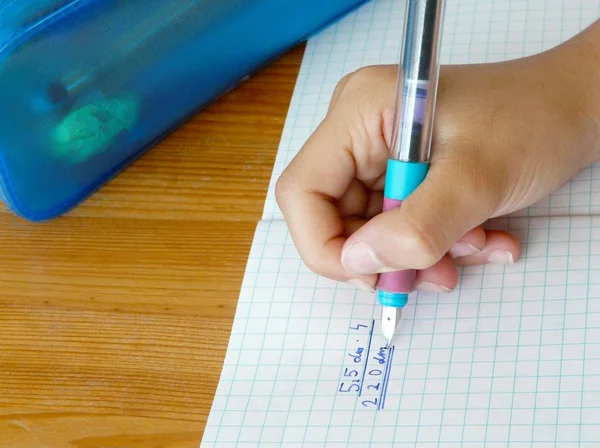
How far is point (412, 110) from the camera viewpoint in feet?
1.88

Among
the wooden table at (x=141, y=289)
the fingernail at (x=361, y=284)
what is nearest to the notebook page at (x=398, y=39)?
the wooden table at (x=141, y=289)

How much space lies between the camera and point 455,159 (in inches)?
22.4

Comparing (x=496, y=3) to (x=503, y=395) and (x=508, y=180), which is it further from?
(x=503, y=395)

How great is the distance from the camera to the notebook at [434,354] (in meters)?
0.55

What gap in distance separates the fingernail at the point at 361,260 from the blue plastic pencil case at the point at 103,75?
26cm

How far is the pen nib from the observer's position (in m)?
0.61

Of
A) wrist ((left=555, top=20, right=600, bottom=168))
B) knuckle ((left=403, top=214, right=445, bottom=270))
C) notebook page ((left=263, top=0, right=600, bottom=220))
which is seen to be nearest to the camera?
knuckle ((left=403, top=214, right=445, bottom=270))

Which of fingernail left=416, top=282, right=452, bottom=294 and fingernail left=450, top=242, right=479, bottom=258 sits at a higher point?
fingernail left=450, top=242, right=479, bottom=258

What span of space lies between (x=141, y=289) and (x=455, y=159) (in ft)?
0.86

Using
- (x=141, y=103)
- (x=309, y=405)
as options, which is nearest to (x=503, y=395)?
(x=309, y=405)

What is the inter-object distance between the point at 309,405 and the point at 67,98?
0.31 metres

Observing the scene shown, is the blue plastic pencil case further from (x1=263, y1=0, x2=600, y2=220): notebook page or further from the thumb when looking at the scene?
the thumb

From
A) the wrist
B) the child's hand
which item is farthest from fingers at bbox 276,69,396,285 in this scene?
the wrist

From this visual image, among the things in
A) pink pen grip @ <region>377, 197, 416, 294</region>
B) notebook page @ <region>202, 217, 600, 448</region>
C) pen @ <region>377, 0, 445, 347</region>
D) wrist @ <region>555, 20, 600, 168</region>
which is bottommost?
notebook page @ <region>202, 217, 600, 448</region>
